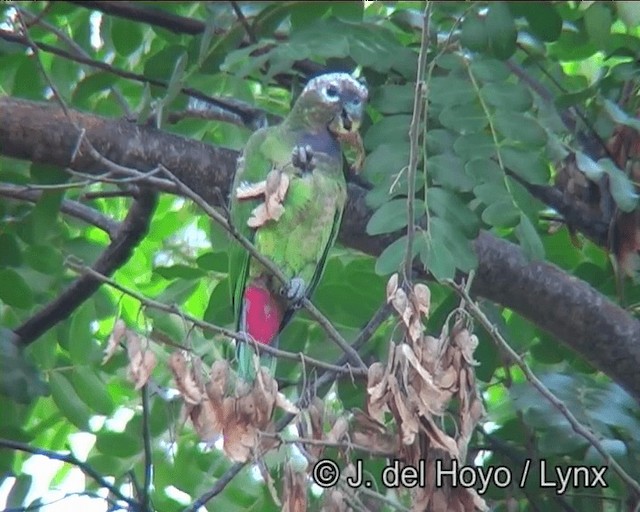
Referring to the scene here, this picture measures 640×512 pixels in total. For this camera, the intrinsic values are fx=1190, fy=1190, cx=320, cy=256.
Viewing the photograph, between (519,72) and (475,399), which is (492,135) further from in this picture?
(475,399)

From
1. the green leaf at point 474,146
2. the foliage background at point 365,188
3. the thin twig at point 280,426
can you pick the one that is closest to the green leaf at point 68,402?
the foliage background at point 365,188

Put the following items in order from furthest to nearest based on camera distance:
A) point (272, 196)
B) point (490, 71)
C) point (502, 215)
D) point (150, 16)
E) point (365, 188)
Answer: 1. point (365, 188)
2. point (150, 16)
3. point (490, 71)
4. point (502, 215)
5. point (272, 196)

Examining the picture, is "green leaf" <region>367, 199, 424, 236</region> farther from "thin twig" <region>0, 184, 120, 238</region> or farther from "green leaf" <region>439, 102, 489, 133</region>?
"thin twig" <region>0, 184, 120, 238</region>

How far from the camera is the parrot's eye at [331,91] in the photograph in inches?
94.7

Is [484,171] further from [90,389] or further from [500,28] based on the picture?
[90,389]

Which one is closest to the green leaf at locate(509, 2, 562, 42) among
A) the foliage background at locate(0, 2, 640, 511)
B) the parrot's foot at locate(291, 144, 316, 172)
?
the foliage background at locate(0, 2, 640, 511)

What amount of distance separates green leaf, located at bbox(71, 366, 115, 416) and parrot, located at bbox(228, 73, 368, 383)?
310 millimetres

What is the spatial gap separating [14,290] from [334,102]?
75 cm

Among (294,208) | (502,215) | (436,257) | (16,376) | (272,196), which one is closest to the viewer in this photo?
(272,196)

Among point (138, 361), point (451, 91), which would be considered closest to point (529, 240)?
point (451, 91)

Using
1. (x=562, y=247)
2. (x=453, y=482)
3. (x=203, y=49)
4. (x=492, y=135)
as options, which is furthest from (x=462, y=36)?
(x=453, y=482)

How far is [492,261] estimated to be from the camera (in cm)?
231

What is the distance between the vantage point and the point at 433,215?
2.07 meters

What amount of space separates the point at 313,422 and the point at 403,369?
191 millimetres
